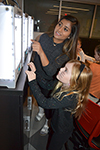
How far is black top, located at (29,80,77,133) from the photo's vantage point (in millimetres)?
858

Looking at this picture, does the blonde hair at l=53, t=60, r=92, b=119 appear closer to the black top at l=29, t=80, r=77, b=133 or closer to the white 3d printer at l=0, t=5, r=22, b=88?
the black top at l=29, t=80, r=77, b=133

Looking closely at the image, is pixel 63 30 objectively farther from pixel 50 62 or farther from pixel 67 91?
pixel 67 91

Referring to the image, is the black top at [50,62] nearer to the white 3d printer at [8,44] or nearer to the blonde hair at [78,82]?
the blonde hair at [78,82]

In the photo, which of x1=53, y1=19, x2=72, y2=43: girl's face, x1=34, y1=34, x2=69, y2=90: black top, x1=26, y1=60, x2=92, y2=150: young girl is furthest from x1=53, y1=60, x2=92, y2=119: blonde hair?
x1=53, y1=19, x2=72, y2=43: girl's face

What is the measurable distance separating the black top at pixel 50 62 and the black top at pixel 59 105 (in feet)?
0.82

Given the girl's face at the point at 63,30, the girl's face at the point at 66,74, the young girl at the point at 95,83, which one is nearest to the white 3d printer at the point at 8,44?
the girl's face at the point at 66,74

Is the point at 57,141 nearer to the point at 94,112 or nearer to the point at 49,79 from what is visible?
the point at 94,112

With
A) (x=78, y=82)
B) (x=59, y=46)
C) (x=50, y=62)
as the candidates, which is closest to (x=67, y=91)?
(x=78, y=82)

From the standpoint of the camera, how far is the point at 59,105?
2.82 feet

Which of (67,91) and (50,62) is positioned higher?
(50,62)

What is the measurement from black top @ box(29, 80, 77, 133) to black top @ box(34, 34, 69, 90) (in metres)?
0.25

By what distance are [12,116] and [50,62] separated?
556mm

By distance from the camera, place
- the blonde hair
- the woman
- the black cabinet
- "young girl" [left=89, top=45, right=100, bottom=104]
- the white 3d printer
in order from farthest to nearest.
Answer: "young girl" [left=89, top=45, right=100, bottom=104] < the woman < the blonde hair < the black cabinet < the white 3d printer

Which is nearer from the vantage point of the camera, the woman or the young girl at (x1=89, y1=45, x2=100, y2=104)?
the woman
